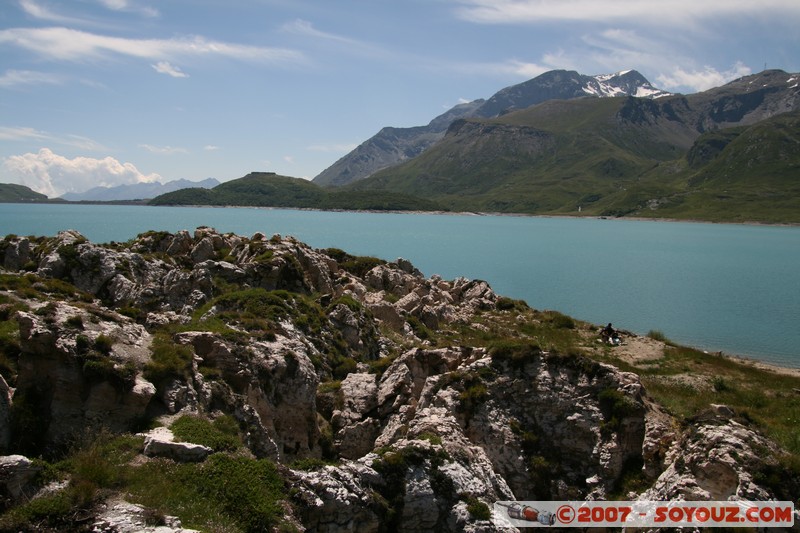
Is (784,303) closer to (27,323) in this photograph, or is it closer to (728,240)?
(27,323)

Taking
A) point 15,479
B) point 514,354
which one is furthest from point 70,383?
point 514,354

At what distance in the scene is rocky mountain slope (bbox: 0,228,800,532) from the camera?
469 inches

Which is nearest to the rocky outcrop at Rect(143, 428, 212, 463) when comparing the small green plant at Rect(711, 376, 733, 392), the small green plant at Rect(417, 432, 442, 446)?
the small green plant at Rect(417, 432, 442, 446)

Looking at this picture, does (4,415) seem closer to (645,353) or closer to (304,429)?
(304,429)

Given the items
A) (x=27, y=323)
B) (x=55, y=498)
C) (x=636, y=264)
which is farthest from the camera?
(x=636, y=264)

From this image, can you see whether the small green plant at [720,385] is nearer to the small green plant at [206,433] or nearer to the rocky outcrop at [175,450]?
the small green plant at [206,433]

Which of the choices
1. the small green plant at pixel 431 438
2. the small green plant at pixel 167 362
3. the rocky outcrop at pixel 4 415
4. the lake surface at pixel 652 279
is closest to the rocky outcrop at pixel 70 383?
the rocky outcrop at pixel 4 415

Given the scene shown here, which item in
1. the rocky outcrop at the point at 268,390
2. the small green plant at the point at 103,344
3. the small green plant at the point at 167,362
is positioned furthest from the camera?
the rocky outcrop at the point at 268,390

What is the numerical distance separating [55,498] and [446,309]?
1529 inches

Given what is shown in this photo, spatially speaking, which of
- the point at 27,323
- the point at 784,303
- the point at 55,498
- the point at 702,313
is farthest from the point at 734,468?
the point at 784,303

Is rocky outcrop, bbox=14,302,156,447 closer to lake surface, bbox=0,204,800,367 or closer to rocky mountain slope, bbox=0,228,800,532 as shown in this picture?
rocky mountain slope, bbox=0,228,800,532

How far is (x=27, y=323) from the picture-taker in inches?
584

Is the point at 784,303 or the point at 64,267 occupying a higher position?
the point at 64,267

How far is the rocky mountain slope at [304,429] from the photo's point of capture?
Answer: 39.1 feet
